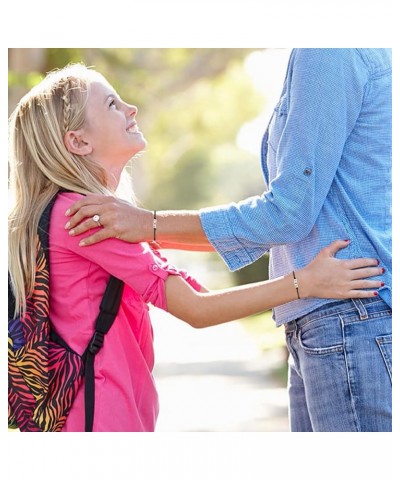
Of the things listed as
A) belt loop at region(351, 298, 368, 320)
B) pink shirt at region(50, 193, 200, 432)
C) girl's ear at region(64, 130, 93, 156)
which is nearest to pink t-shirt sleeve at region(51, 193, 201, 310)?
pink shirt at region(50, 193, 200, 432)

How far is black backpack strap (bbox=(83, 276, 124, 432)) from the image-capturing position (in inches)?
117

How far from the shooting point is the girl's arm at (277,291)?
286 centimetres

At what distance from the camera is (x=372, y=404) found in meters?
2.82

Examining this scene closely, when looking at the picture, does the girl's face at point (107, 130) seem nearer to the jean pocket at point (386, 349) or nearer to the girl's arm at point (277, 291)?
the girl's arm at point (277, 291)

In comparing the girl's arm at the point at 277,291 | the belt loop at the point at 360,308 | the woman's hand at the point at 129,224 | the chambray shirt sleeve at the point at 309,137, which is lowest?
the belt loop at the point at 360,308

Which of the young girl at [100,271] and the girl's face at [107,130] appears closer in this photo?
the young girl at [100,271]

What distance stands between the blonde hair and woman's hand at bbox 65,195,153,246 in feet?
0.42

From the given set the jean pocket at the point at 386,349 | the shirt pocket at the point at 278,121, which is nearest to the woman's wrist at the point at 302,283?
the jean pocket at the point at 386,349

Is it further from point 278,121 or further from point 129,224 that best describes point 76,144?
point 278,121

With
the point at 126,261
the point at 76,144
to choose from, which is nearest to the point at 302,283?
the point at 126,261

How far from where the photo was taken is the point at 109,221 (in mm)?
3098

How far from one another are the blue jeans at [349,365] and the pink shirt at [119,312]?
0.60 metres

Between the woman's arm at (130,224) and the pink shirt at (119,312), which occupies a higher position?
the woman's arm at (130,224)
